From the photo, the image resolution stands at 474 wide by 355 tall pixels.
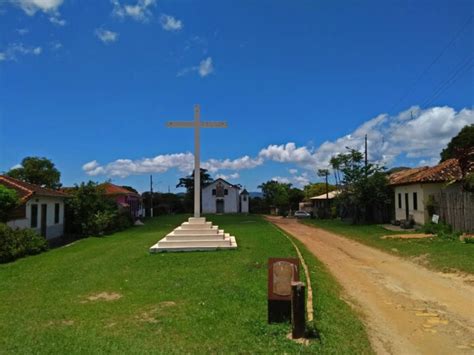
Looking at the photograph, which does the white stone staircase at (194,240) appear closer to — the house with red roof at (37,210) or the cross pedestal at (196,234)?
the cross pedestal at (196,234)

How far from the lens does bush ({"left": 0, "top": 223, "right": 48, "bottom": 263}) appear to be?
1653 centimetres

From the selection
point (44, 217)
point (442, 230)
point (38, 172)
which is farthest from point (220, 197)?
point (442, 230)

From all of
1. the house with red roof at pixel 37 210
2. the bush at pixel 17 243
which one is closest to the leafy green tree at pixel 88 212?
the house with red roof at pixel 37 210

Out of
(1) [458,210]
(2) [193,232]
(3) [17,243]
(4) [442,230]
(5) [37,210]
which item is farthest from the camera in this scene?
(5) [37,210]

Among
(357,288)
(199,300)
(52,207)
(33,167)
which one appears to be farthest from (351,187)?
(33,167)

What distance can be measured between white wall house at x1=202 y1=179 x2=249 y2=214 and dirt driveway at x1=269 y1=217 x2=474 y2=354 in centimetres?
5969

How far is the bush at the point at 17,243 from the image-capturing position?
54.2 feet

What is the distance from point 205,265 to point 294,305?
687 centimetres

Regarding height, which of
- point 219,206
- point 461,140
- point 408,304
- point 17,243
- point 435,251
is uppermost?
point 461,140

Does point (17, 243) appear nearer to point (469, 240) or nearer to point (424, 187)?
point (469, 240)

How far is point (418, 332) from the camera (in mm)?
6539

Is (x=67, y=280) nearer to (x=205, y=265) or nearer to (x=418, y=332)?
(x=205, y=265)

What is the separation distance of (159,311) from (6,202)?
545 inches

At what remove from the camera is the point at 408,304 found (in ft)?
27.3
